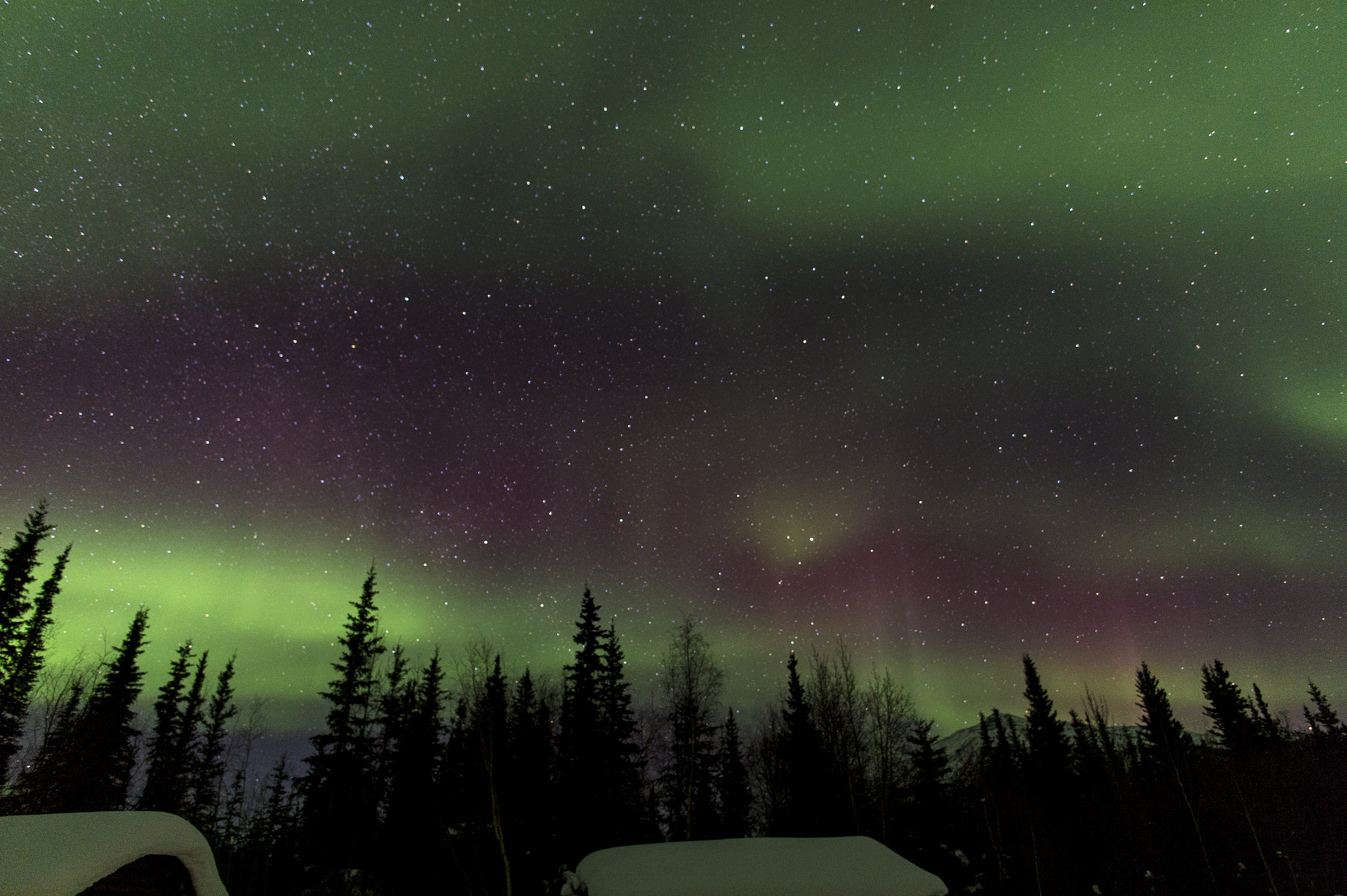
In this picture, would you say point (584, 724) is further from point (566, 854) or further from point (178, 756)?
point (178, 756)

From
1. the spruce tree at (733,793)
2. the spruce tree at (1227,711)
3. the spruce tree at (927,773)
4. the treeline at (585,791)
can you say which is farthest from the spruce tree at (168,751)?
the spruce tree at (1227,711)

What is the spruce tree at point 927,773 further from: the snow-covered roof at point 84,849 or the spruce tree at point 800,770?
the snow-covered roof at point 84,849

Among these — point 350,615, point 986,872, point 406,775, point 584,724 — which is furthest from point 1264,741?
point 350,615

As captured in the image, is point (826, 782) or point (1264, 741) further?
point (1264, 741)

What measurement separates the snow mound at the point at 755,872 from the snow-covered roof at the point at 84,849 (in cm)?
587

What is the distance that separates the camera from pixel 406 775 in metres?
32.0

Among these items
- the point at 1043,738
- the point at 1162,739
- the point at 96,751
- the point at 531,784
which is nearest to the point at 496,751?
the point at 531,784

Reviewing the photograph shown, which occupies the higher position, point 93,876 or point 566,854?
point 93,876

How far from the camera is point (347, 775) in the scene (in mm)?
29781

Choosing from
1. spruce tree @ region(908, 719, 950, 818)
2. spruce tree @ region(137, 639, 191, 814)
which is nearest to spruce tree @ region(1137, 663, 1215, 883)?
spruce tree @ region(908, 719, 950, 818)

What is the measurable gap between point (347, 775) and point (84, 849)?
29.7 m

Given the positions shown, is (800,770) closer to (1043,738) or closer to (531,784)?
(531,784)

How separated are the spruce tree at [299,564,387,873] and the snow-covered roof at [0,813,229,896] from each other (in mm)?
27668

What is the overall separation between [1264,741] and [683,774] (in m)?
52.9
